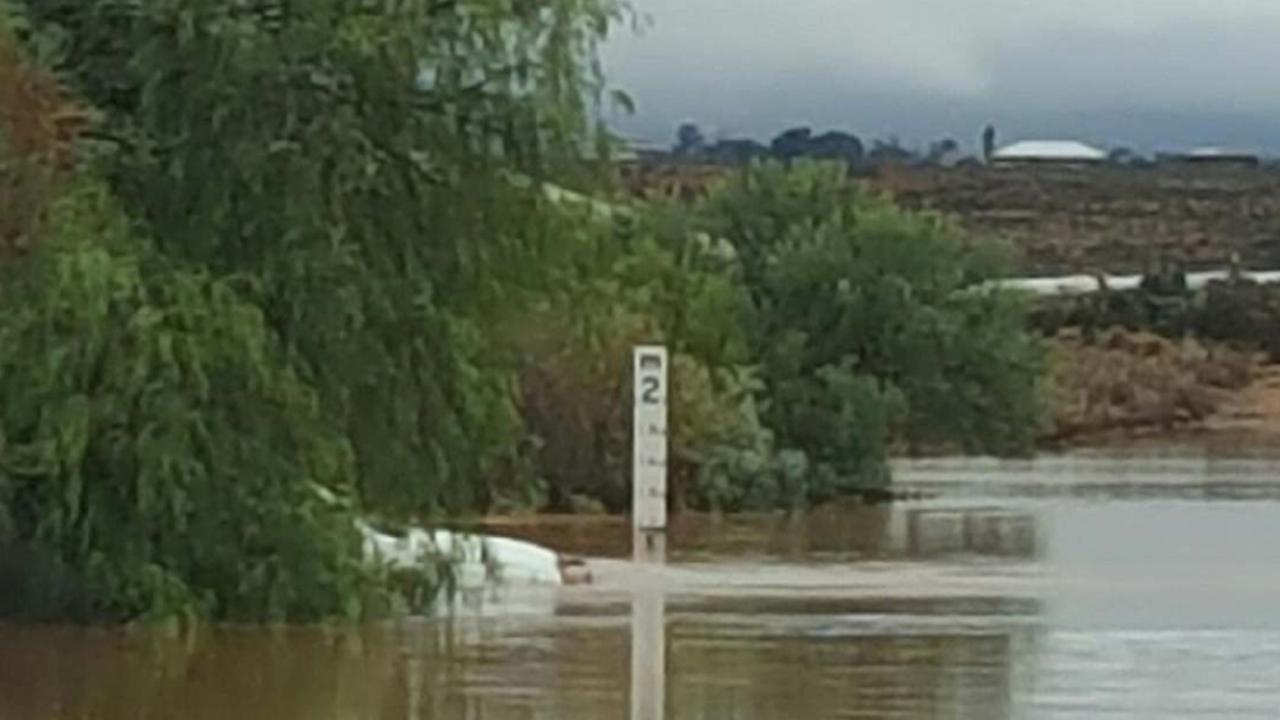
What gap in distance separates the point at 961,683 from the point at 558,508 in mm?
22075

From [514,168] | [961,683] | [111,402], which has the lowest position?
[961,683]

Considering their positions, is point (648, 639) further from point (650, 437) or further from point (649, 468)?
point (650, 437)

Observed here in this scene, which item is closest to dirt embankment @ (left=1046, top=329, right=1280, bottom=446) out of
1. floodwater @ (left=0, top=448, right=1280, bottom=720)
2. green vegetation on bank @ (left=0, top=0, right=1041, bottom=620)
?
floodwater @ (left=0, top=448, right=1280, bottom=720)

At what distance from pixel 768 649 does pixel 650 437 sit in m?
16.6

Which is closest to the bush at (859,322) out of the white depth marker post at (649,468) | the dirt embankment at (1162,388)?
the white depth marker post at (649,468)

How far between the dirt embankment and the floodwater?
3440 cm

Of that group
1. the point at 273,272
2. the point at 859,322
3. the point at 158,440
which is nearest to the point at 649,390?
the point at 273,272

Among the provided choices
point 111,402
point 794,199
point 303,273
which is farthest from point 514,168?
point 794,199

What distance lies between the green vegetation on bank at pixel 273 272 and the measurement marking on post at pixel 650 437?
12.2 m

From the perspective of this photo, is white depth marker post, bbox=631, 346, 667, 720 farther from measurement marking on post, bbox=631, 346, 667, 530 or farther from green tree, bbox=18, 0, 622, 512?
green tree, bbox=18, 0, 622, 512

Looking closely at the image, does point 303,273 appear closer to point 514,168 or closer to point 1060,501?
point 514,168

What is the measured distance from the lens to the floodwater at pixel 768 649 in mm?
18516

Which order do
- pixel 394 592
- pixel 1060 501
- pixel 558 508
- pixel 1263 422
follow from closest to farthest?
pixel 394 592 → pixel 558 508 → pixel 1060 501 → pixel 1263 422

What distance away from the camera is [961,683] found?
1958 centimetres
